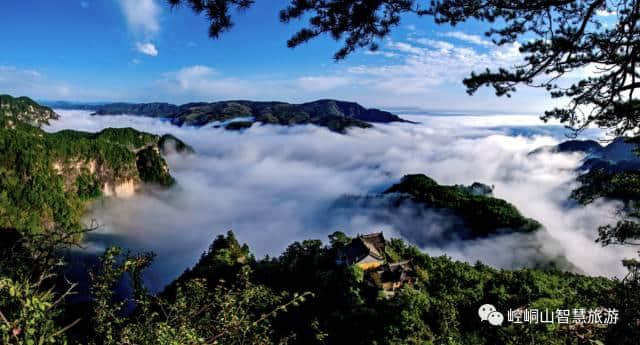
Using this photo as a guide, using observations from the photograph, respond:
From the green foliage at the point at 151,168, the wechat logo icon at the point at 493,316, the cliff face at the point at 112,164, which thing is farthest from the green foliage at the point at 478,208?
the cliff face at the point at 112,164

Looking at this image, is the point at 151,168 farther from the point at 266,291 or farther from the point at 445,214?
the point at 266,291

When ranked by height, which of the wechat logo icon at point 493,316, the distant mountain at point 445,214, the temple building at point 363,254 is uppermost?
the wechat logo icon at point 493,316

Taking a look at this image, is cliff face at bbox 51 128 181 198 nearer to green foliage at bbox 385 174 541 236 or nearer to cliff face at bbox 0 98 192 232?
cliff face at bbox 0 98 192 232

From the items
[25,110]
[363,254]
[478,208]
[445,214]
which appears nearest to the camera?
[363,254]

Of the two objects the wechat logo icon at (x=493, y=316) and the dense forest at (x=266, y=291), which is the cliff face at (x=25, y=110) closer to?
the dense forest at (x=266, y=291)

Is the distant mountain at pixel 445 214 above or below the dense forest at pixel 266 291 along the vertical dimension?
below

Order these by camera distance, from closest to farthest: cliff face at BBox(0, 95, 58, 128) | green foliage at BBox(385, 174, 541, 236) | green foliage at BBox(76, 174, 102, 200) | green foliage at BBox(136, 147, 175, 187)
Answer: green foliage at BBox(385, 174, 541, 236)
green foliage at BBox(76, 174, 102, 200)
green foliage at BBox(136, 147, 175, 187)
cliff face at BBox(0, 95, 58, 128)

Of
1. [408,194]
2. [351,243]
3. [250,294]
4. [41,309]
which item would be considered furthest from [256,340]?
[408,194]

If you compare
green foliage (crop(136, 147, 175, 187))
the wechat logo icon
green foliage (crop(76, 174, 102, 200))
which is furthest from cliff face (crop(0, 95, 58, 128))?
the wechat logo icon

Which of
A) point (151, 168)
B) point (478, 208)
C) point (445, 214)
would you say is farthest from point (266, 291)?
point (151, 168)

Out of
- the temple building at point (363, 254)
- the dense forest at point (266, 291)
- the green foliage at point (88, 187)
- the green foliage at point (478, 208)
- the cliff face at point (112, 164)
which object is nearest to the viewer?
the dense forest at point (266, 291)

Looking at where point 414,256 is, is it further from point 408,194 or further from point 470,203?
point 408,194

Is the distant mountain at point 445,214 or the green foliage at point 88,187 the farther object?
the green foliage at point 88,187
